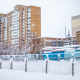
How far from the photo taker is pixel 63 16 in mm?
4539

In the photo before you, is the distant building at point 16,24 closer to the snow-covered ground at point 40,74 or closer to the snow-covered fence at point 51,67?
the snow-covered fence at point 51,67

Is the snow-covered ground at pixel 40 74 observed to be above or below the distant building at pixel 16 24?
below

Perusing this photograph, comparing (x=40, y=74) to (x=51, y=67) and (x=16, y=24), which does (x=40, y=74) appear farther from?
(x=16, y=24)

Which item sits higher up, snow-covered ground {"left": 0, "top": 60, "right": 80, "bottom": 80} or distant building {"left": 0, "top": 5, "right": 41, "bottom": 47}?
distant building {"left": 0, "top": 5, "right": 41, "bottom": 47}

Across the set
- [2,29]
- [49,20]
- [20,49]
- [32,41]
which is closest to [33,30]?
[32,41]

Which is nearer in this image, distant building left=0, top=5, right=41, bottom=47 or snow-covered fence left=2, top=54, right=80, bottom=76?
snow-covered fence left=2, top=54, right=80, bottom=76

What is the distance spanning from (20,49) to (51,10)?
8.34 metres

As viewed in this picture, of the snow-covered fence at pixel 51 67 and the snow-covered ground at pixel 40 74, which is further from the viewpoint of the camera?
the snow-covered fence at pixel 51 67

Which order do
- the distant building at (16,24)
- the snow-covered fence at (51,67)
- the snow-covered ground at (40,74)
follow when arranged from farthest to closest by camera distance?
the distant building at (16,24) < the snow-covered fence at (51,67) < the snow-covered ground at (40,74)

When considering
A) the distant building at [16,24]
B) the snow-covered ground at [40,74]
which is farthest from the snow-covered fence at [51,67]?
the distant building at [16,24]

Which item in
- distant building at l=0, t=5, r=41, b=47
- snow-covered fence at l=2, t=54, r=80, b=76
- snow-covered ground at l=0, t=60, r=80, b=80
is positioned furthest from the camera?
distant building at l=0, t=5, r=41, b=47

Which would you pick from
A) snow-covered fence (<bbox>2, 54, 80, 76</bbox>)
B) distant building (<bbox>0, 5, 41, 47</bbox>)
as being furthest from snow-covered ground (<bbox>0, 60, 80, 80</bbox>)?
distant building (<bbox>0, 5, 41, 47</bbox>)

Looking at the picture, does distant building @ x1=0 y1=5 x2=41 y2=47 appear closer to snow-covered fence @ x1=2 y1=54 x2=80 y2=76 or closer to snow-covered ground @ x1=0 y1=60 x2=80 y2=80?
snow-covered fence @ x1=2 y1=54 x2=80 y2=76

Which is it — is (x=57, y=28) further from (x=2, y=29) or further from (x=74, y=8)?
(x=2, y=29)
